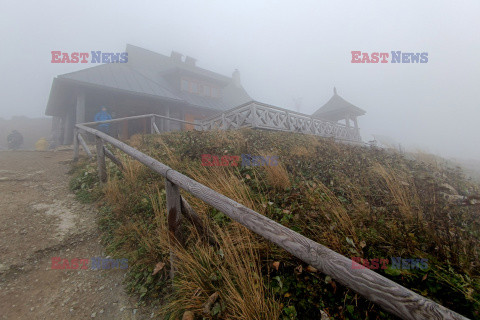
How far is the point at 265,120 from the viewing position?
32.5 ft

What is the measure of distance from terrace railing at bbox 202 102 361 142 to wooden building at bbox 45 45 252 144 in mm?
3743

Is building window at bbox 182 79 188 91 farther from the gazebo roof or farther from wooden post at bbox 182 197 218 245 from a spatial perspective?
wooden post at bbox 182 197 218 245

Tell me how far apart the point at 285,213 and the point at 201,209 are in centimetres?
104

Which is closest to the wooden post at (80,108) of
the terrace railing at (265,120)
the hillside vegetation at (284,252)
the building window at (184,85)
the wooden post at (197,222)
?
the terrace railing at (265,120)

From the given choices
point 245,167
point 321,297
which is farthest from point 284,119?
point 321,297

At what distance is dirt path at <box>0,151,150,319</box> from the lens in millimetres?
1919

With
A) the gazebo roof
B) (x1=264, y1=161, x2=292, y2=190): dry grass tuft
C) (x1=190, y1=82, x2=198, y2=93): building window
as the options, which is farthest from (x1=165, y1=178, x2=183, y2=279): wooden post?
the gazebo roof

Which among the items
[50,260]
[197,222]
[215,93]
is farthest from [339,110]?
[50,260]

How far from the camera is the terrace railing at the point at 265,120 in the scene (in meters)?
9.70

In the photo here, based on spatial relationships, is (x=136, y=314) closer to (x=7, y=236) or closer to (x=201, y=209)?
(x=201, y=209)

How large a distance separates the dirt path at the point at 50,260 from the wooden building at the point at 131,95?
8.83m

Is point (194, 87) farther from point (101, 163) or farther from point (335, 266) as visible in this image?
point (335, 266)

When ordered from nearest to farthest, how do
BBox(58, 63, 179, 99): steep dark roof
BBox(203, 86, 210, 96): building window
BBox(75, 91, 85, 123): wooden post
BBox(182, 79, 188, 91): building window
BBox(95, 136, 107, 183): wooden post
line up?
BBox(95, 136, 107, 183): wooden post
BBox(75, 91, 85, 123): wooden post
BBox(58, 63, 179, 99): steep dark roof
BBox(182, 79, 188, 91): building window
BBox(203, 86, 210, 96): building window

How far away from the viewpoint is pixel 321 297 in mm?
1578
